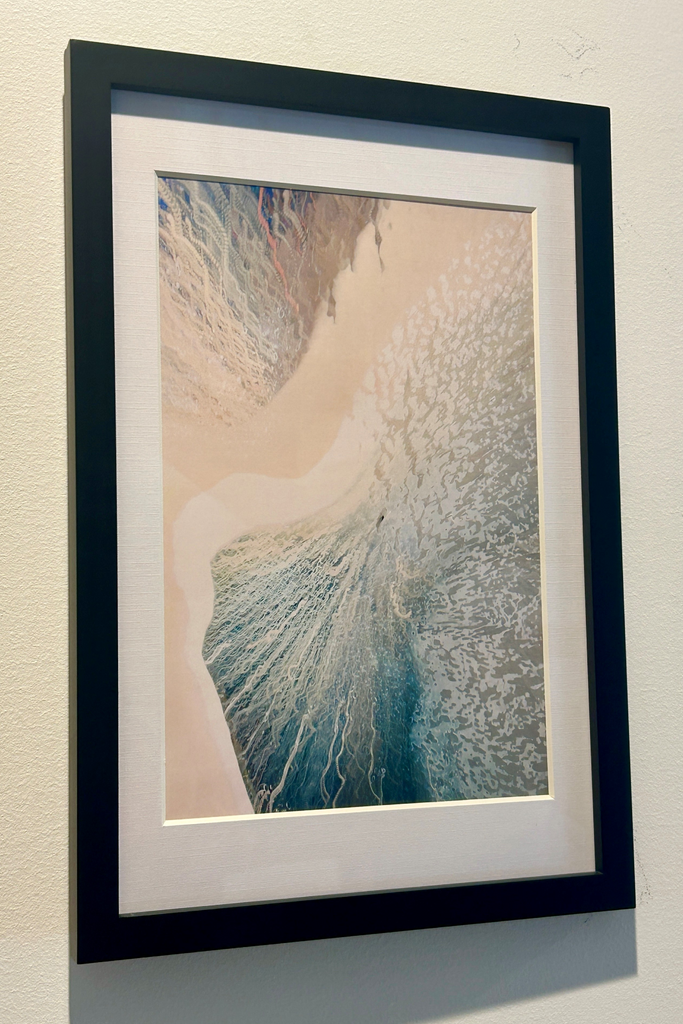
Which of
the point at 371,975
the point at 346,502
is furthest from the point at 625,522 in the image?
the point at 371,975

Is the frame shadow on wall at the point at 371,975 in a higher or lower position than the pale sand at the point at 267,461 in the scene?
lower

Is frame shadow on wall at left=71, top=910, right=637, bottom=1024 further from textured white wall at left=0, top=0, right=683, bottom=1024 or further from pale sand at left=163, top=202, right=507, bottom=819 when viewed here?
pale sand at left=163, top=202, right=507, bottom=819

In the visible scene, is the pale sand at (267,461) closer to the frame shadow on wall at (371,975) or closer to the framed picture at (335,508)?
the framed picture at (335,508)

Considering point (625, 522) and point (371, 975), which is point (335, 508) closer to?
point (625, 522)

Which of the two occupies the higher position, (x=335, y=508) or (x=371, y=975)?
(x=335, y=508)

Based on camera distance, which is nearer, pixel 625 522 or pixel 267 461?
pixel 267 461

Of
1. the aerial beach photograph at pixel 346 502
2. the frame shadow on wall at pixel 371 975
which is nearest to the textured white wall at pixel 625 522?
the frame shadow on wall at pixel 371 975
